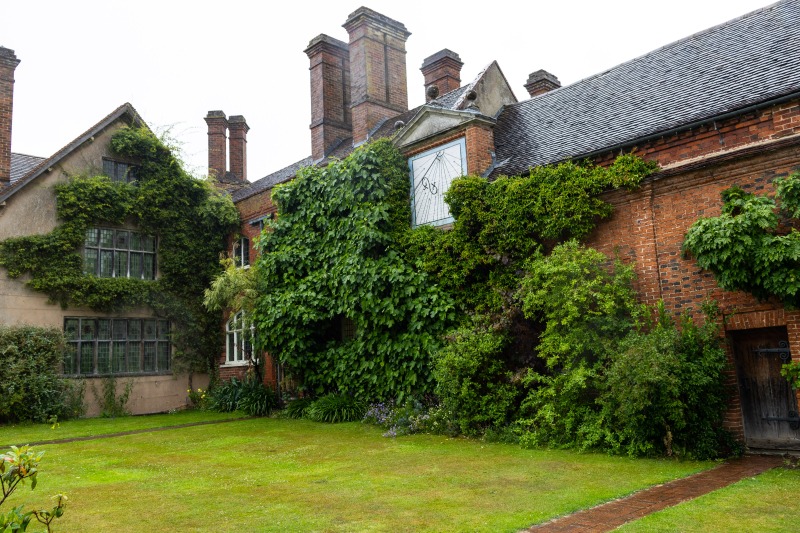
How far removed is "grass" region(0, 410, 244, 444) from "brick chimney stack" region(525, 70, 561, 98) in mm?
13937

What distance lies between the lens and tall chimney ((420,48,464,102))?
21.0m

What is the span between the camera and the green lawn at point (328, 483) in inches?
241

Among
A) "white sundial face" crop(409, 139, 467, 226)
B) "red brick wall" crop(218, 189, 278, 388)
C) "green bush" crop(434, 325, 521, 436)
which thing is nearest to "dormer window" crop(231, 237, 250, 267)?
"red brick wall" crop(218, 189, 278, 388)

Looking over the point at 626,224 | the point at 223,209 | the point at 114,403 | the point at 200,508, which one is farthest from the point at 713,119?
the point at 114,403

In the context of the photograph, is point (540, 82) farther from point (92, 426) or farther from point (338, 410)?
point (92, 426)

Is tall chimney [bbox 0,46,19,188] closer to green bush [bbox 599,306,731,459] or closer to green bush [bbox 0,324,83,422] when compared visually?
green bush [bbox 0,324,83,422]

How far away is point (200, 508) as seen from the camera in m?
6.75

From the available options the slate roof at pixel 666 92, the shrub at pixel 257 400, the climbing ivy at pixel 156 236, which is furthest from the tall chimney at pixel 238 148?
the slate roof at pixel 666 92

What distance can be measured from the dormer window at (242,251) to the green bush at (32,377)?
5.98 meters

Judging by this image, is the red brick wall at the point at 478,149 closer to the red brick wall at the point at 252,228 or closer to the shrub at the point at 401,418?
the shrub at the point at 401,418

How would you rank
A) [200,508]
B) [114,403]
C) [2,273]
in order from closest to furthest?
[200,508] → [2,273] → [114,403]

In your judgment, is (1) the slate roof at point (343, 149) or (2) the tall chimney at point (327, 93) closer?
(1) the slate roof at point (343, 149)

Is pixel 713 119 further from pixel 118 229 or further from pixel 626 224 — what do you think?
pixel 118 229

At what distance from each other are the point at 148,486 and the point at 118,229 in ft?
42.0
